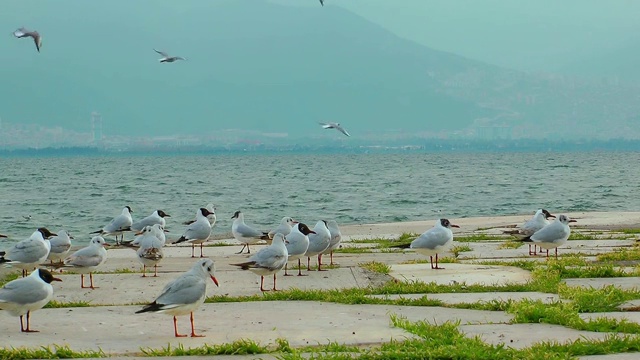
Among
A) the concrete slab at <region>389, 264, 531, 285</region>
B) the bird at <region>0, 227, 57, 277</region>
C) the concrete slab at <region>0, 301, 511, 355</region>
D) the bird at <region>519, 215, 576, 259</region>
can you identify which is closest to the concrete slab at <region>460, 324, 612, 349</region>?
the concrete slab at <region>0, 301, 511, 355</region>

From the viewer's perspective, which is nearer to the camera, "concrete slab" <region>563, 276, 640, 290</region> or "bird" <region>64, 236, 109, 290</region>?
"concrete slab" <region>563, 276, 640, 290</region>

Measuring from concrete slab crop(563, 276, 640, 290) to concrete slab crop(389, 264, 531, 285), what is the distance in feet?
2.26

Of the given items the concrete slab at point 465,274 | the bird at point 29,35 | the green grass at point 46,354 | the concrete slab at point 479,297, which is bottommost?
the concrete slab at point 465,274

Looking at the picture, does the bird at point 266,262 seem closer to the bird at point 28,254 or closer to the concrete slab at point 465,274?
the concrete slab at point 465,274

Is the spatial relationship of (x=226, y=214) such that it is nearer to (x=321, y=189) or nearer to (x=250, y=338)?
(x=321, y=189)

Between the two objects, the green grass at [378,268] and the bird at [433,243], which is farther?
the bird at [433,243]

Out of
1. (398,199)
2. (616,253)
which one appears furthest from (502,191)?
(616,253)

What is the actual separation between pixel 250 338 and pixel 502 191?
5249cm

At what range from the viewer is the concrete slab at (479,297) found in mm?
10609

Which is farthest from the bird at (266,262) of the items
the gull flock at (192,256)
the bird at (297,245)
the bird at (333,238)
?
the bird at (333,238)

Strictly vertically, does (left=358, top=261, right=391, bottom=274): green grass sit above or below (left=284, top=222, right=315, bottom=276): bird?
below

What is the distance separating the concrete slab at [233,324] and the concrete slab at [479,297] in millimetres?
611

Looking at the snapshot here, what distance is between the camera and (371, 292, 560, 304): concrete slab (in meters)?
10.6

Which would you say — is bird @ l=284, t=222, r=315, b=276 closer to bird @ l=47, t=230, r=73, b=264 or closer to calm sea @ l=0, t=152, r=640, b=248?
bird @ l=47, t=230, r=73, b=264
